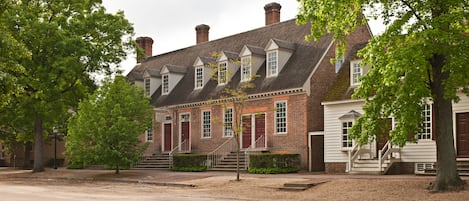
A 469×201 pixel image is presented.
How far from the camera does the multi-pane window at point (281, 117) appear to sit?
107 feet

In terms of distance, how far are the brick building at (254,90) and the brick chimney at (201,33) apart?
7cm

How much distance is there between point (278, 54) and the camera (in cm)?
3412

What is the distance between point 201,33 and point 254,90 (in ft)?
42.2

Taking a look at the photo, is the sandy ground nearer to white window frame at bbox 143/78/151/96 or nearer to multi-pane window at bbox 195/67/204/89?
multi-pane window at bbox 195/67/204/89

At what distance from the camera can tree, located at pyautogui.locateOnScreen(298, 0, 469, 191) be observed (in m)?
18.0

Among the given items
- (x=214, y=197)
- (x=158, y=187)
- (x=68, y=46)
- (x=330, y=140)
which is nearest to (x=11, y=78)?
(x=214, y=197)

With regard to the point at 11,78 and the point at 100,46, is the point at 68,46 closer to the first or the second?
the point at 100,46

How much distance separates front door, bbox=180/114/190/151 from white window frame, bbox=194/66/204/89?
2018mm

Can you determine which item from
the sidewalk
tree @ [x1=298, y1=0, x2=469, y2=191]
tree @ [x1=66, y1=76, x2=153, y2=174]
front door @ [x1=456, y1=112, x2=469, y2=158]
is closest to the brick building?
tree @ [x1=66, y1=76, x2=153, y2=174]

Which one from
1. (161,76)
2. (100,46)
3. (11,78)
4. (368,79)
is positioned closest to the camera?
(11,78)

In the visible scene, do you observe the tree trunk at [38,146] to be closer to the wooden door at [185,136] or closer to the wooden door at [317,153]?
the wooden door at [185,136]

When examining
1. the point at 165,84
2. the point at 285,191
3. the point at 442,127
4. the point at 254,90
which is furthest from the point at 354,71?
the point at 165,84

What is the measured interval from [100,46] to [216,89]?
745cm

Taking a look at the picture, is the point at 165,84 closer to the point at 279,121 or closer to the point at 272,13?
the point at 272,13
